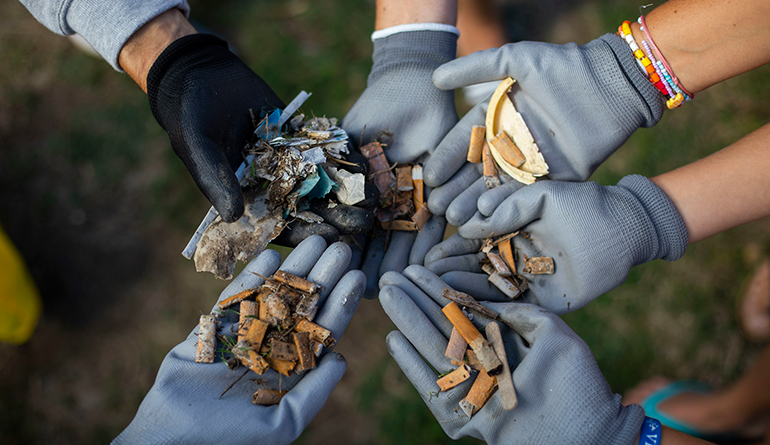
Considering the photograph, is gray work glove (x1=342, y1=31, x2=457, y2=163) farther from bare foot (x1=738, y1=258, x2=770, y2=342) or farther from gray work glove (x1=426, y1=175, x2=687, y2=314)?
bare foot (x1=738, y1=258, x2=770, y2=342)

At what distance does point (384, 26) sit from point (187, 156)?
1.73 m

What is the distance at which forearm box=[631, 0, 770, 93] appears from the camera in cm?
215

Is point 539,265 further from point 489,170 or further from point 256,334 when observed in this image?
point 256,334

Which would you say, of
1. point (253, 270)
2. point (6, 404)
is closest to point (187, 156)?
point (253, 270)

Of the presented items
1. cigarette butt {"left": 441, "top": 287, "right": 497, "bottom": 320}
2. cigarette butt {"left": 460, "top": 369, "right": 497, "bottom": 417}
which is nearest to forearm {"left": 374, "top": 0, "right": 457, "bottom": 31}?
cigarette butt {"left": 441, "top": 287, "right": 497, "bottom": 320}

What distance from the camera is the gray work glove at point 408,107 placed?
2717 millimetres

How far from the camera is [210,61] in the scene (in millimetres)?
2434

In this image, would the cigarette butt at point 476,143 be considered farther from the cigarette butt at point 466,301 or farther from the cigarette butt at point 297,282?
the cigarette butt at point 297,282

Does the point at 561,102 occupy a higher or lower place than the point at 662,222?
higher

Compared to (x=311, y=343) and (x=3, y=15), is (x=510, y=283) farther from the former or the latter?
(x=3, y=15)

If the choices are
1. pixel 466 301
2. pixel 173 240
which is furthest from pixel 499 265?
pixel 173 240

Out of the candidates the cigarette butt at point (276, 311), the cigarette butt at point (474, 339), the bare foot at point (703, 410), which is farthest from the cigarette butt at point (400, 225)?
the bare foot at point (703, 410)

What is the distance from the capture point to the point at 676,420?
3.31 m

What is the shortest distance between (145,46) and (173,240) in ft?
6.25
